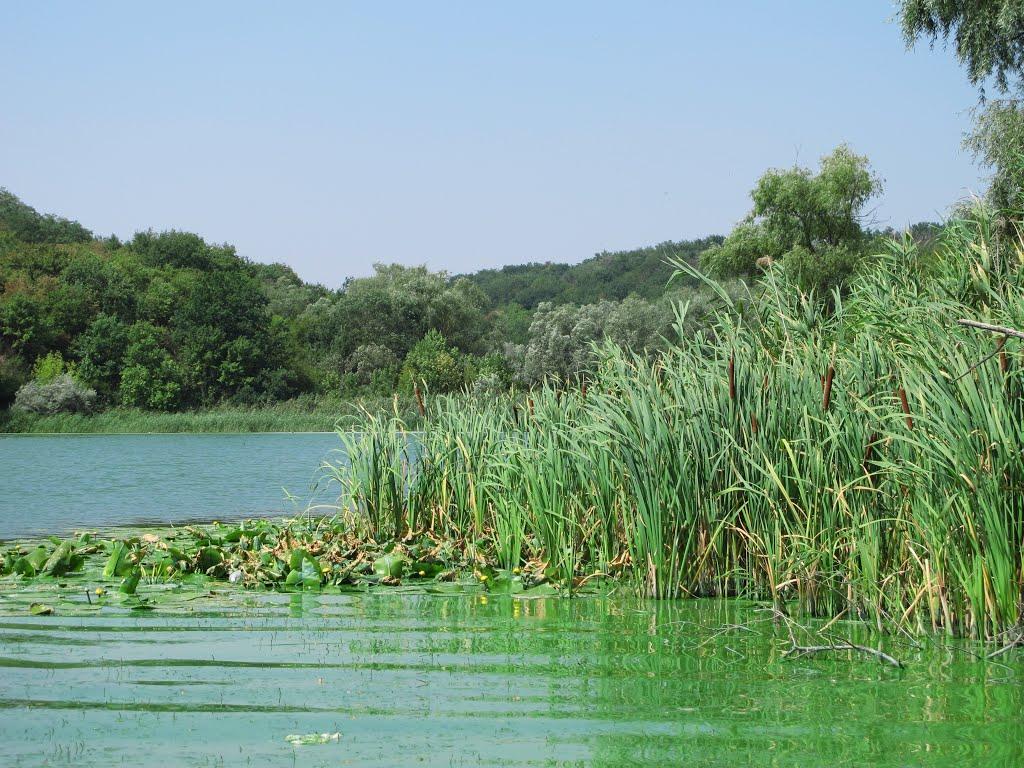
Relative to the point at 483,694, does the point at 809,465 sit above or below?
above

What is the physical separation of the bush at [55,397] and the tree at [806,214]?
26985 millimetres

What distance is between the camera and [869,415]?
5.66m

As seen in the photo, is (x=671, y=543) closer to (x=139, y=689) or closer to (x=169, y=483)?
(x=139, y=689)

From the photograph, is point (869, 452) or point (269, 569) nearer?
point (869, 452)

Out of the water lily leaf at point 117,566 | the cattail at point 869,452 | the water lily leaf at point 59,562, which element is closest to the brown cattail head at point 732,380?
the cattail at point 869,452

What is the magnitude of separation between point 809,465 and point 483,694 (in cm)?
250

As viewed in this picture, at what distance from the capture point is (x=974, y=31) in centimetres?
1939

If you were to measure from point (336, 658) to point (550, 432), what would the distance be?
2780mm

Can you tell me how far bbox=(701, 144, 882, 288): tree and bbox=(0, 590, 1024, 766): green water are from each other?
106 feet

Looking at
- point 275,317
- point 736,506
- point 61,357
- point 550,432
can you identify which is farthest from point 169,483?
point 275,317

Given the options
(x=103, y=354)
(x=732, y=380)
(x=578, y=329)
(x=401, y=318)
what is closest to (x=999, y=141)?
(x=732, y=380)

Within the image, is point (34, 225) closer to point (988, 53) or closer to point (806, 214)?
point (806, 214)

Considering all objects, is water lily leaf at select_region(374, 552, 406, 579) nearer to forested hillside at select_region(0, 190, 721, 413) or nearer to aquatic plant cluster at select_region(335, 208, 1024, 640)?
aquatic plant cluster at select_region(335, 208, 1024, 640)

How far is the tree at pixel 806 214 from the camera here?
36.3m
